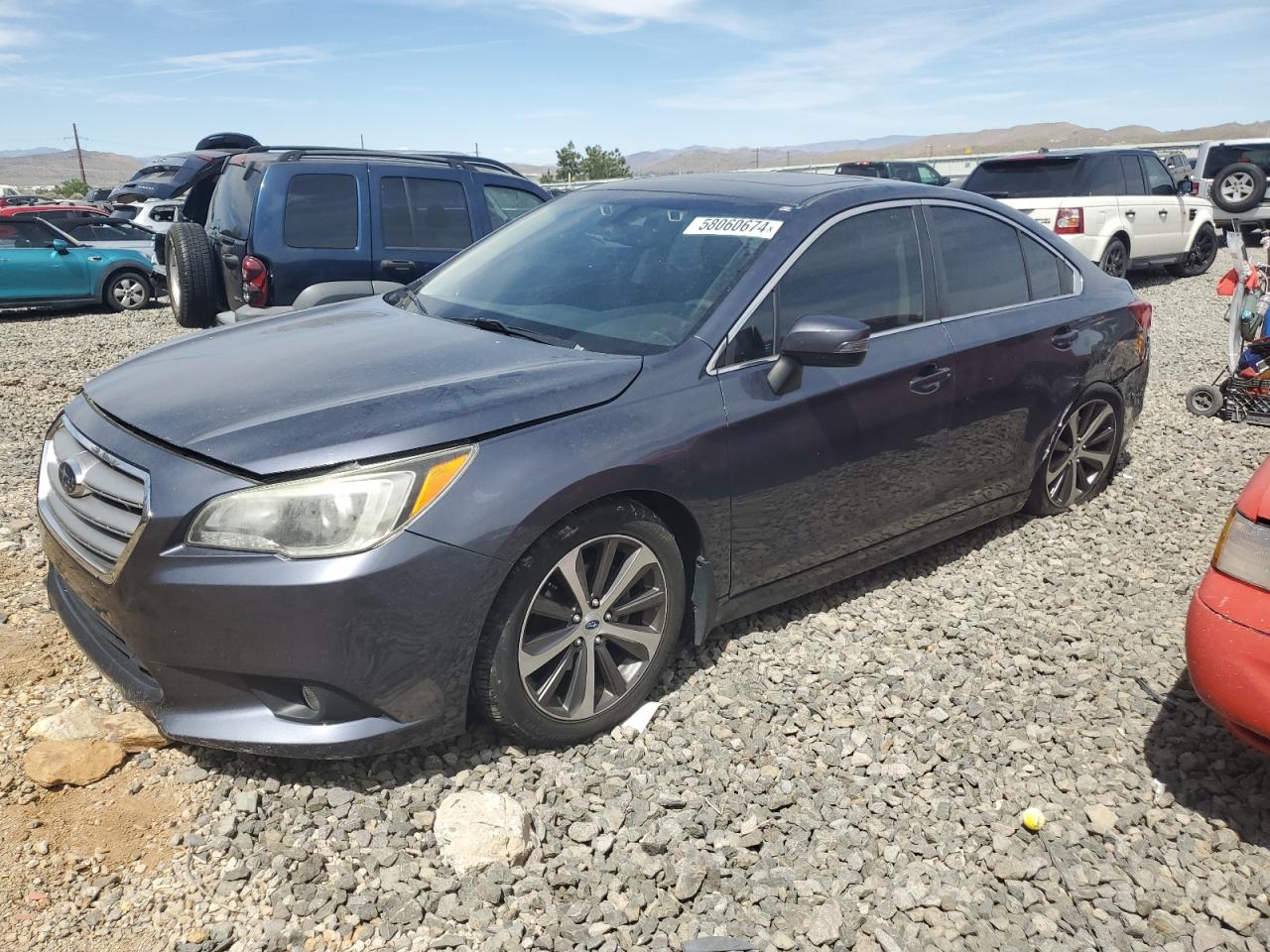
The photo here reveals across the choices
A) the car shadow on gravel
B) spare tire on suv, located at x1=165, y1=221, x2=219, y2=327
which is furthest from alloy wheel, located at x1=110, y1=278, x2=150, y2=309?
the car shadow on gravel

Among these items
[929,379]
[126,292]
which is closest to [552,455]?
[929,379]

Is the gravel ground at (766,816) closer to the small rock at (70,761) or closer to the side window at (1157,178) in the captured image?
the small rock at (70,761)

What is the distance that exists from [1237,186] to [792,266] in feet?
58.3

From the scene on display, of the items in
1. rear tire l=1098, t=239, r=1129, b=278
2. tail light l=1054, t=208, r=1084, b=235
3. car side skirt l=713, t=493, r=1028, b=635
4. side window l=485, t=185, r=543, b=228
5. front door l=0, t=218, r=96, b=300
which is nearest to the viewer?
car side skirt l=713, t=493, r=1028, b=635

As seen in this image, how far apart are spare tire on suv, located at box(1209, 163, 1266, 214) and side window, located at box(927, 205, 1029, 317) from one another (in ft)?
51.8

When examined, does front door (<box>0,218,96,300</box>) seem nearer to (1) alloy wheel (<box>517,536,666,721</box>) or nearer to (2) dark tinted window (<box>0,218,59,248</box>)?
(2) dark tinted window (<box>0,218,59,248</box>)

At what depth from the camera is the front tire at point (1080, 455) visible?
4930mm

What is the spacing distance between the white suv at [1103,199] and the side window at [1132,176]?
0.01 meters

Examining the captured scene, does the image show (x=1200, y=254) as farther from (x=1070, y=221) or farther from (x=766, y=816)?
(x=766, y=816)

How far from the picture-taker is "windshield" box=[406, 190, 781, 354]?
347 cm

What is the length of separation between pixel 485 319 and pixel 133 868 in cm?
209

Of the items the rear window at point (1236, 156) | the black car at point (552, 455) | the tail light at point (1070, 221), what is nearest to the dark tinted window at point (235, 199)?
the black car at point (552, 455)

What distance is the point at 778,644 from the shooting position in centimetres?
388

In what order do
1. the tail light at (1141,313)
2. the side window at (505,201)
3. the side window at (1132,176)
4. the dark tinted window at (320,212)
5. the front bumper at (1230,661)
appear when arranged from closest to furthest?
the front bumper at (1230,661) < the tail light at (1141,313) < the dark tinted window at (320,212) < the side window at (505,201) < the side window at (1132,176)
